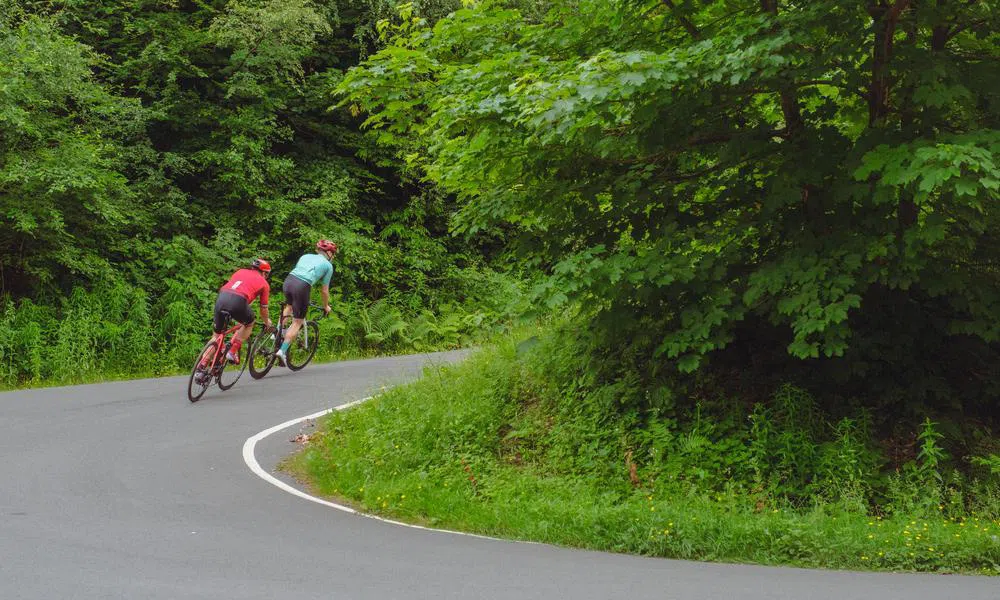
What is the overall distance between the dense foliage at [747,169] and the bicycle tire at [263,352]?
20.6 ft

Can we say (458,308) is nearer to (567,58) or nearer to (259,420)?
(259,420)

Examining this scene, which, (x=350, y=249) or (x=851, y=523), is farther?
(x=350, y=249)

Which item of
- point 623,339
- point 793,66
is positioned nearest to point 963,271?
point 793,66

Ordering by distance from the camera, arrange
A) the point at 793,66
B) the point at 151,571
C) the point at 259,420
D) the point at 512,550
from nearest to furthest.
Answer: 1. the point at 151,571
2. the point at 512,550
3. the point at 793,66
4. the point at 259,420

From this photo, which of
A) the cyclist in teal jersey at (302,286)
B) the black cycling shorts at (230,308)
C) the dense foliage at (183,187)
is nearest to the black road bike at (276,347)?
the cyclist in teal jersey at (302,286)

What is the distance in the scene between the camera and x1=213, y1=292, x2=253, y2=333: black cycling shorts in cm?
1314

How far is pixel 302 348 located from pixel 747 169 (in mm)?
9647

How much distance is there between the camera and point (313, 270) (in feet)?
49.3

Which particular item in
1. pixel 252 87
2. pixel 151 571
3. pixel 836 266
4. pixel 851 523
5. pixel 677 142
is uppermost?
pixel 252 87

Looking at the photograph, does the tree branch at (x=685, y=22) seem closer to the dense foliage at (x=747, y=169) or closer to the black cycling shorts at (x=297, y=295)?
the dense foliage at (x=747, y=169)

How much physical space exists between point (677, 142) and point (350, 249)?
13.9 meters

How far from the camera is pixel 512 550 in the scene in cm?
699

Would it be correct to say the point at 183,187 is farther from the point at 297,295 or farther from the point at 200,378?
the point at 200,378

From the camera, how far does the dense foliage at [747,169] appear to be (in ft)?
23.8
